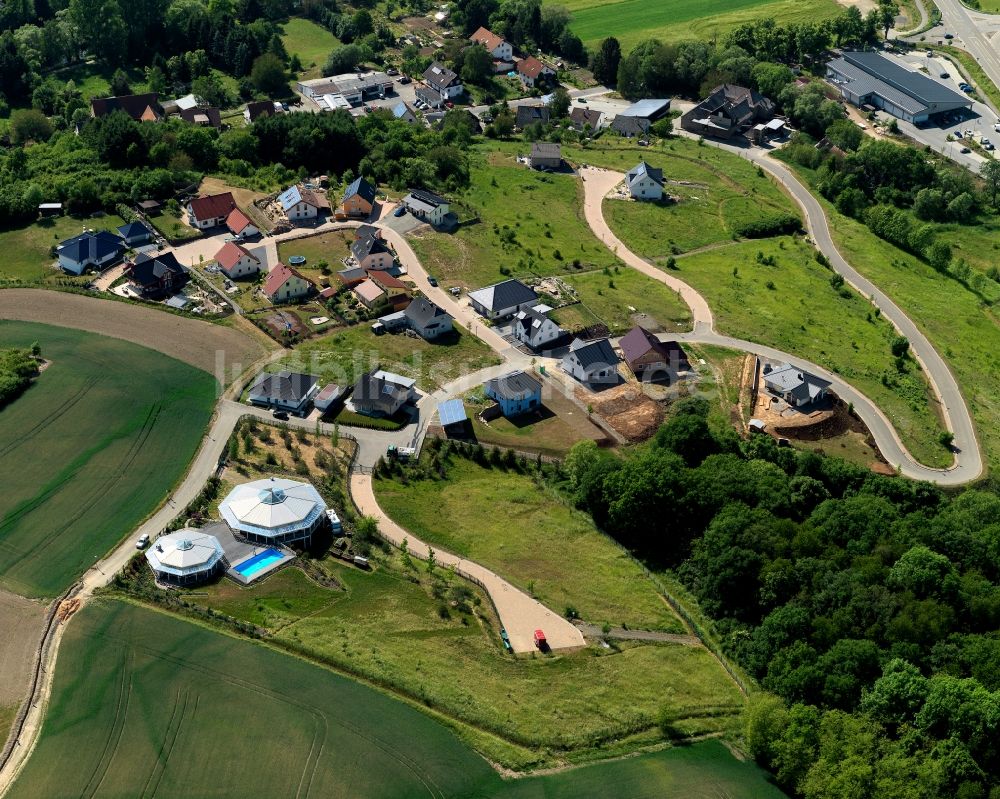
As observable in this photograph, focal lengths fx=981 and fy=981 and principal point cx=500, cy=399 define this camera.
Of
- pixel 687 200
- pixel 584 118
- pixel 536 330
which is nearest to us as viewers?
pixel 536 330

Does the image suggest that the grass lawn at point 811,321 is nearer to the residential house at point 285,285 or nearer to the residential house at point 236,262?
the residential house at point 285,285

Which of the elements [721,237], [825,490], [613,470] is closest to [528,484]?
[613,470]

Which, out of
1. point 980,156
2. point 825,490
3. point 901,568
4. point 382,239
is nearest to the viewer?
point 901,568

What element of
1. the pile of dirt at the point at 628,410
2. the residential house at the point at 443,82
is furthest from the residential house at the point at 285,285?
the residential house at the point at 443,82

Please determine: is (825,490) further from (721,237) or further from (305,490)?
(721,237)

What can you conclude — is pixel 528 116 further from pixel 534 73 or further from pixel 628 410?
pixel 628 410

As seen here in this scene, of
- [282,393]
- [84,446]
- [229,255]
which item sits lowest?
[84,446]

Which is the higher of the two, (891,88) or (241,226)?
(891,88)

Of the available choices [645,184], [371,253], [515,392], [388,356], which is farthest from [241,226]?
[645,184]
